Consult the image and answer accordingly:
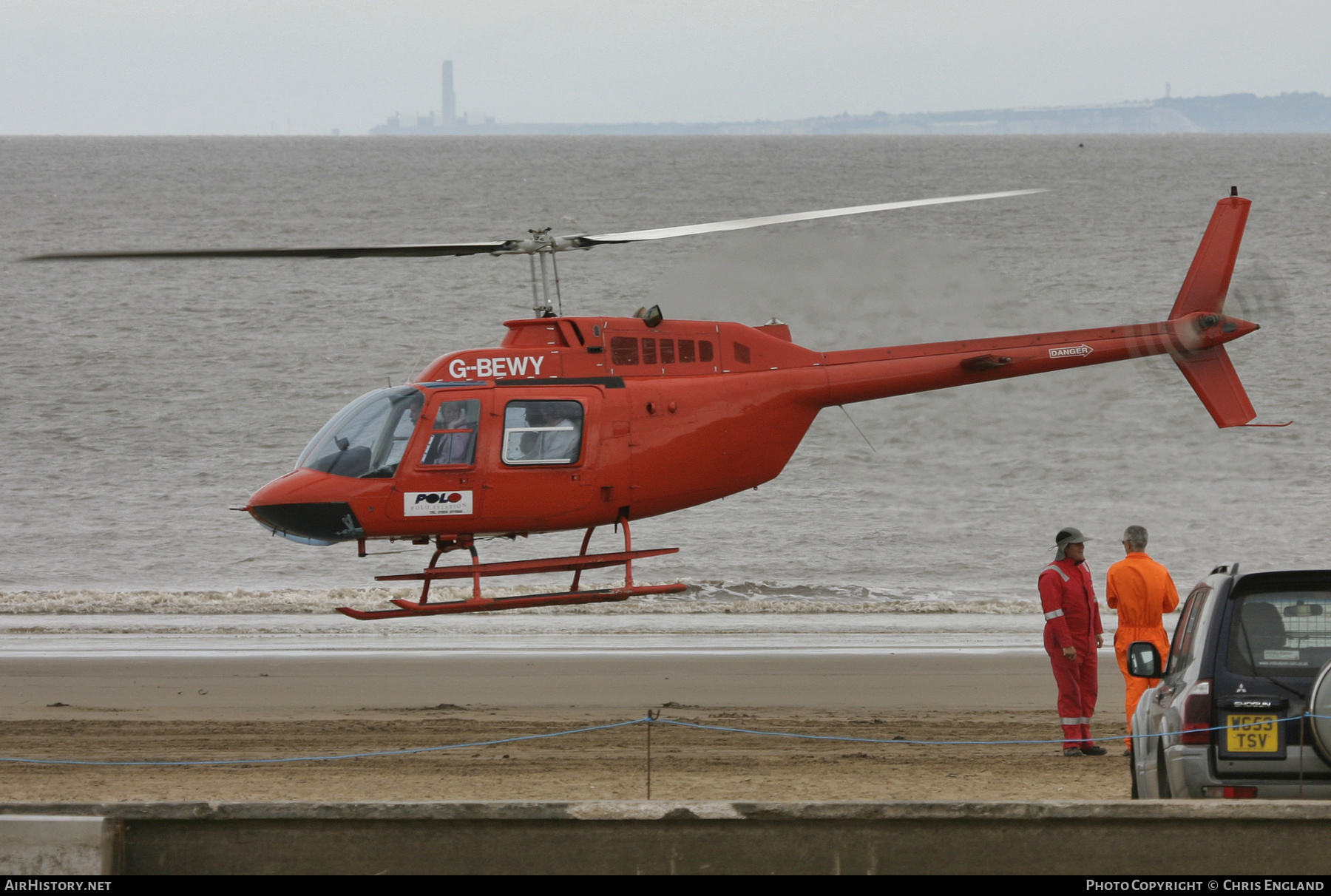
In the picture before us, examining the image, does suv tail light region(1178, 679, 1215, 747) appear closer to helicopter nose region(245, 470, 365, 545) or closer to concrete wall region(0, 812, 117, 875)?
concrete wall region(0, 812, 117, 875)

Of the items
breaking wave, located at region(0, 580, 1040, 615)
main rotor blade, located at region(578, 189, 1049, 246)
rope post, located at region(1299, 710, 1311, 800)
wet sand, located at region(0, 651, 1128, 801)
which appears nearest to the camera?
rope post, located at region(1299, 710, 1311, 800)

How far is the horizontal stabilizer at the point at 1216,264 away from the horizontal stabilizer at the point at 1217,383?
0.12m

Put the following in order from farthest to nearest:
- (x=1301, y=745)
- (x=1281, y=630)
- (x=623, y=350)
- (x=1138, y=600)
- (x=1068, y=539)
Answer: (x=623, y=350) → (x=1068, y=539) → (x=1138, y=600) → (x=1281, y=630) → (x=1301, y=745)

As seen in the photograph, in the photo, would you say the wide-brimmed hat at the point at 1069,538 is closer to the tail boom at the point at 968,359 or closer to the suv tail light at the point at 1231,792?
the tail boom at the point at 968,359

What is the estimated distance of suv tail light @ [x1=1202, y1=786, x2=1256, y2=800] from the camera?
607 cm

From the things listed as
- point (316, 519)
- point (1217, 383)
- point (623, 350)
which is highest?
point (623, 350)

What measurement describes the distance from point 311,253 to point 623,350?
9.90 feet

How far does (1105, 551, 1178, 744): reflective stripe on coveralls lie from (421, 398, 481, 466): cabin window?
524 centimetres

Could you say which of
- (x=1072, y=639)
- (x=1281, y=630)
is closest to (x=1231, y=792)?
(x=1281, y=630)

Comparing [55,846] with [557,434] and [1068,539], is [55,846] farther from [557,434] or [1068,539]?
[1068,539]

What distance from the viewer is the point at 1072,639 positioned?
33.9 ft

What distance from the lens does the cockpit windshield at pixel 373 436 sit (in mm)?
11742

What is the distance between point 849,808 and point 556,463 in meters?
6.90

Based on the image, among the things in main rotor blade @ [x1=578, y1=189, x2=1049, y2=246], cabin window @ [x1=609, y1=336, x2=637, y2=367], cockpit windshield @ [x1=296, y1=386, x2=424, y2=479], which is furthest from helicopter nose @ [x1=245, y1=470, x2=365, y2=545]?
main rotor blade @ [x1=578, y1=189, x2=1049, y2=246]
